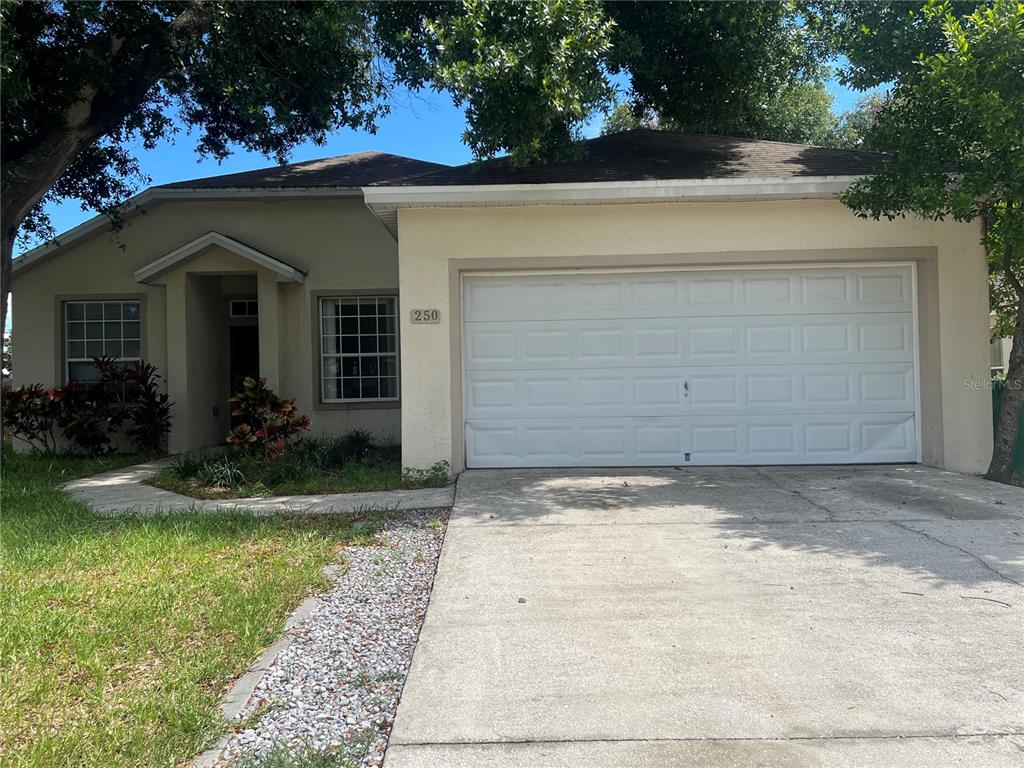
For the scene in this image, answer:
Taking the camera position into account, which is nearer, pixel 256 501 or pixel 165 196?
pixel 256 501

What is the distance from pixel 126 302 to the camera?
40.5 ft

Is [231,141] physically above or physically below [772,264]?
above

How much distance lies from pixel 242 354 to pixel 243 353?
0.03 meters

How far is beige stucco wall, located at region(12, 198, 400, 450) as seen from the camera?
11969mm

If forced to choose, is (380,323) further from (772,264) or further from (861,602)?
(861,602)

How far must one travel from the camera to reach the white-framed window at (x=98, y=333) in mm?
12367

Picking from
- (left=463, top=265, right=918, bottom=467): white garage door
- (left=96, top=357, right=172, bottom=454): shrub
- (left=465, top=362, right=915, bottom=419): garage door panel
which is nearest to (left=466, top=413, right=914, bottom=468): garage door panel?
(left=463, top=265, right=918, bottom=467): white garage door

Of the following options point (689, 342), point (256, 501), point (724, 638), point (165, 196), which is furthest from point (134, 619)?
point (165, 196)

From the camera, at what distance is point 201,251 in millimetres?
11562

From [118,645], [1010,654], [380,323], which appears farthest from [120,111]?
[1010,654]

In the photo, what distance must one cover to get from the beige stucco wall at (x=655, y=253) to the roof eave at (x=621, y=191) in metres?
0.27

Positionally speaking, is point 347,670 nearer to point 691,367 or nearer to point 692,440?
point 692,440

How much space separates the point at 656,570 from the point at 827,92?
65.9 ft

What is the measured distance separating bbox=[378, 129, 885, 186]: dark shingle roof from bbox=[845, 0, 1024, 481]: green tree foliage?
2.94 feet
